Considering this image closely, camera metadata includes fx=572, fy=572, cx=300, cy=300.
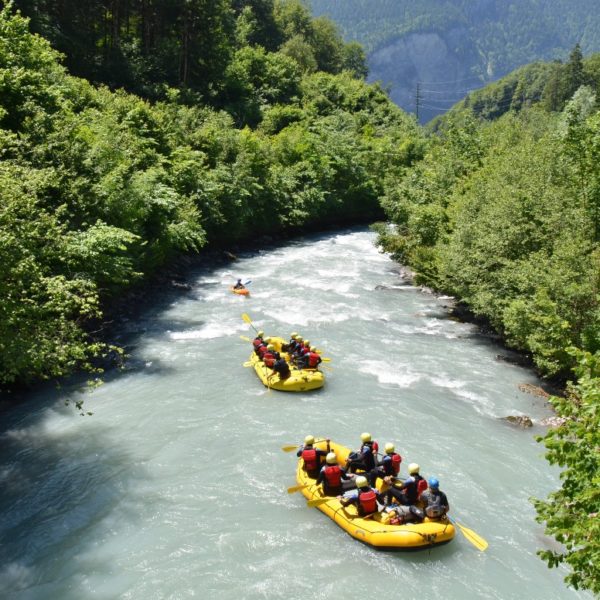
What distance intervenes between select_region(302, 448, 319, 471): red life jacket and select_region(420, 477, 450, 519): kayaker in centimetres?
217

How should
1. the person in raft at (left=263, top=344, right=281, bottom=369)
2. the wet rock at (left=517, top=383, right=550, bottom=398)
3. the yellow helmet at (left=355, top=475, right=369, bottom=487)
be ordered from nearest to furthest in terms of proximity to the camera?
the yellow helmet at (left=355, top=475, right=369, bottom=487), the person in raft at (left=263, top=344, right=281, bottom=369), the wet rock at (left=517, top=383, right=550, bottom=398)

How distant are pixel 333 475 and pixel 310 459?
0.62 meters

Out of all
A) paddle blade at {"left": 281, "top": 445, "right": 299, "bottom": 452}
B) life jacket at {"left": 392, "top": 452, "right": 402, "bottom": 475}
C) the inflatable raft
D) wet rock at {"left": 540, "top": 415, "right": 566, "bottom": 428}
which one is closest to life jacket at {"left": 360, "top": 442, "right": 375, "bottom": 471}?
life jacket at {"left": 392, "top": 452, "right": 402, "bottom": 475}

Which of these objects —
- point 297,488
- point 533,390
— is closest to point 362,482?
point 297,488

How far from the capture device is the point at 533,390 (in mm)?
15859

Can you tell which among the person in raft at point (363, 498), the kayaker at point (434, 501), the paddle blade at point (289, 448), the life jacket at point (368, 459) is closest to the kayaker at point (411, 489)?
the kayaker at point (434, 501)

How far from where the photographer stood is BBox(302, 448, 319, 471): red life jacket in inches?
440

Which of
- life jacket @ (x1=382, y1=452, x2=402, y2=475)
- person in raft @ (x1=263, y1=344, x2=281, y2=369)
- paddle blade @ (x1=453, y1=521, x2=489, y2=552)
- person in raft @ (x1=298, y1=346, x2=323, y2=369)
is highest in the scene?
person in raft @ (x1=263, y1=344, x2=281, y2=369)

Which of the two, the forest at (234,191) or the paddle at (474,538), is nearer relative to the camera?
the paddle at (474,538)

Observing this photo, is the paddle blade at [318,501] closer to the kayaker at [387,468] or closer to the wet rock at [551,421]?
the kayaker at [387,468]

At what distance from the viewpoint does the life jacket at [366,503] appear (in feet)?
33.2

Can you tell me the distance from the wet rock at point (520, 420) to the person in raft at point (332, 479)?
5.20 meters

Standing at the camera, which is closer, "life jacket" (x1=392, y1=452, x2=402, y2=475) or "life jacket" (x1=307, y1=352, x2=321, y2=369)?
"life jacket" (x1=392, y1=452, x2=402, y2=475)

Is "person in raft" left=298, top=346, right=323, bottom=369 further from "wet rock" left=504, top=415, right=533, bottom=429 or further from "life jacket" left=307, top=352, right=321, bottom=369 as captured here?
"wet rock" left=504, top=415, right=533, bottom=429
